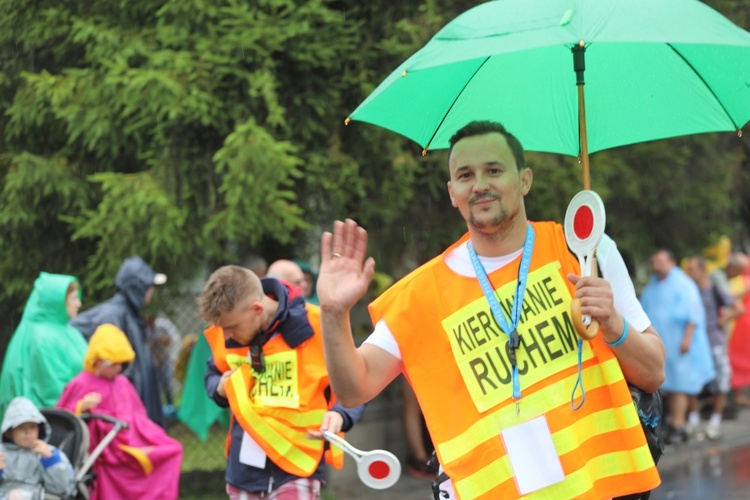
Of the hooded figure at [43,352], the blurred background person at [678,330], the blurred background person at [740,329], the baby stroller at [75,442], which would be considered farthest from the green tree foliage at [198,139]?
the blurred background person at [740,329]

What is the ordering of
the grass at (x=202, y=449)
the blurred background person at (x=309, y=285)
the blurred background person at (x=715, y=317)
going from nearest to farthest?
1. the blurred background person at (x=309, y=285)
2. the grass at (x=202, y=449)
3. the blurred background person at (x=715, y=317)

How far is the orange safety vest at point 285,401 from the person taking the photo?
18.3ft

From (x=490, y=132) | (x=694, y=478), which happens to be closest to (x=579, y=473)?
(x=490, y=132)

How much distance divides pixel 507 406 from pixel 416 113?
1.32 m

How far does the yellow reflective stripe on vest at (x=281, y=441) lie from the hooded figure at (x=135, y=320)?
10.0 feet

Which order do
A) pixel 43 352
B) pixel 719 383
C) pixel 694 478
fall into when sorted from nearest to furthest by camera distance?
pixel 43 352 → pixel 694 478 → pixel 719 383

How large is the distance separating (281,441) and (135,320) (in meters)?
3.38

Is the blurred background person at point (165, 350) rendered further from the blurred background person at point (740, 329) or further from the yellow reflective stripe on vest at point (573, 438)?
the yellow reflective stripe on vest at point (573, 438)

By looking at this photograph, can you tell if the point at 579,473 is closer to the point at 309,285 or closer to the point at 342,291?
the point at 342,291

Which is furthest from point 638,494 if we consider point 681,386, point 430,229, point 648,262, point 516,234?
point 648,262

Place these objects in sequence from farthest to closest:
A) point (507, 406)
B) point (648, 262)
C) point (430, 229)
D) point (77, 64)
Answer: point (648, 262)
point (430, 229)
point (77, 64)
point (507, 406)

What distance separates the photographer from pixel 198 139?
9406 millimetres

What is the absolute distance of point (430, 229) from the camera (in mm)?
10609

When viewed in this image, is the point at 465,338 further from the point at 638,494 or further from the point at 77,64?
the point at 77,64
